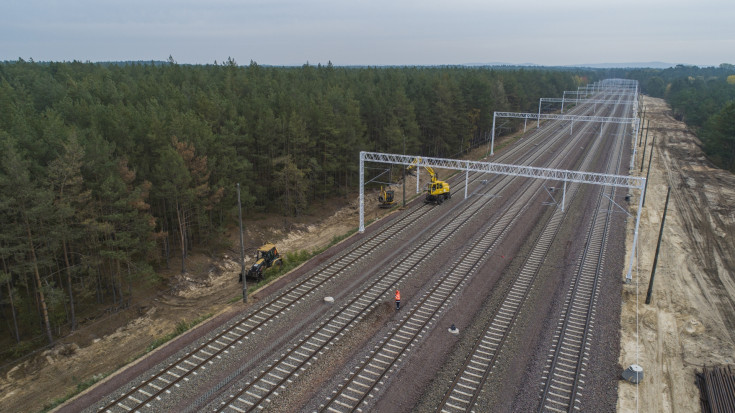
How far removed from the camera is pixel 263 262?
3388 cm

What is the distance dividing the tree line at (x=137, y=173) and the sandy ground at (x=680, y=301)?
29481 millimetres

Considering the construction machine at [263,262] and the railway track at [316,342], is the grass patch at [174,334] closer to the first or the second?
the construction machine at [263,262]

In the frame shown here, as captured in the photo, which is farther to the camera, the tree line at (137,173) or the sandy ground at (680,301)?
the tree line at (137,173)

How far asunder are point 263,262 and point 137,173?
36.8ft

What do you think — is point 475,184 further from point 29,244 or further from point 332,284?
point 29,244

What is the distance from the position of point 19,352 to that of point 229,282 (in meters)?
13.6

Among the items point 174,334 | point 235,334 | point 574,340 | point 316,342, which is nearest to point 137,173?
point 174,334

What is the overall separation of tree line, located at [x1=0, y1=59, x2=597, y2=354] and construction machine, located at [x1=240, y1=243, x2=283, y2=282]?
5.59 meters

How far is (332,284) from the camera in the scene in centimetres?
3081

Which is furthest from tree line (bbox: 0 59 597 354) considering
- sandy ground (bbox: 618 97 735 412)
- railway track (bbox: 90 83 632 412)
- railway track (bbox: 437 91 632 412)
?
sandy ground (bbox: 618 97 735 412)

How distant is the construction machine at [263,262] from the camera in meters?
33.0

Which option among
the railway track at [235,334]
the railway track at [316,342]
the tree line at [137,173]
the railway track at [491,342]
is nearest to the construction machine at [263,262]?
the railway track at [235,334]

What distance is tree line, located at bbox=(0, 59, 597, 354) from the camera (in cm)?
2431

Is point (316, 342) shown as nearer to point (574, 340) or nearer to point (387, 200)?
point (574, 340)
